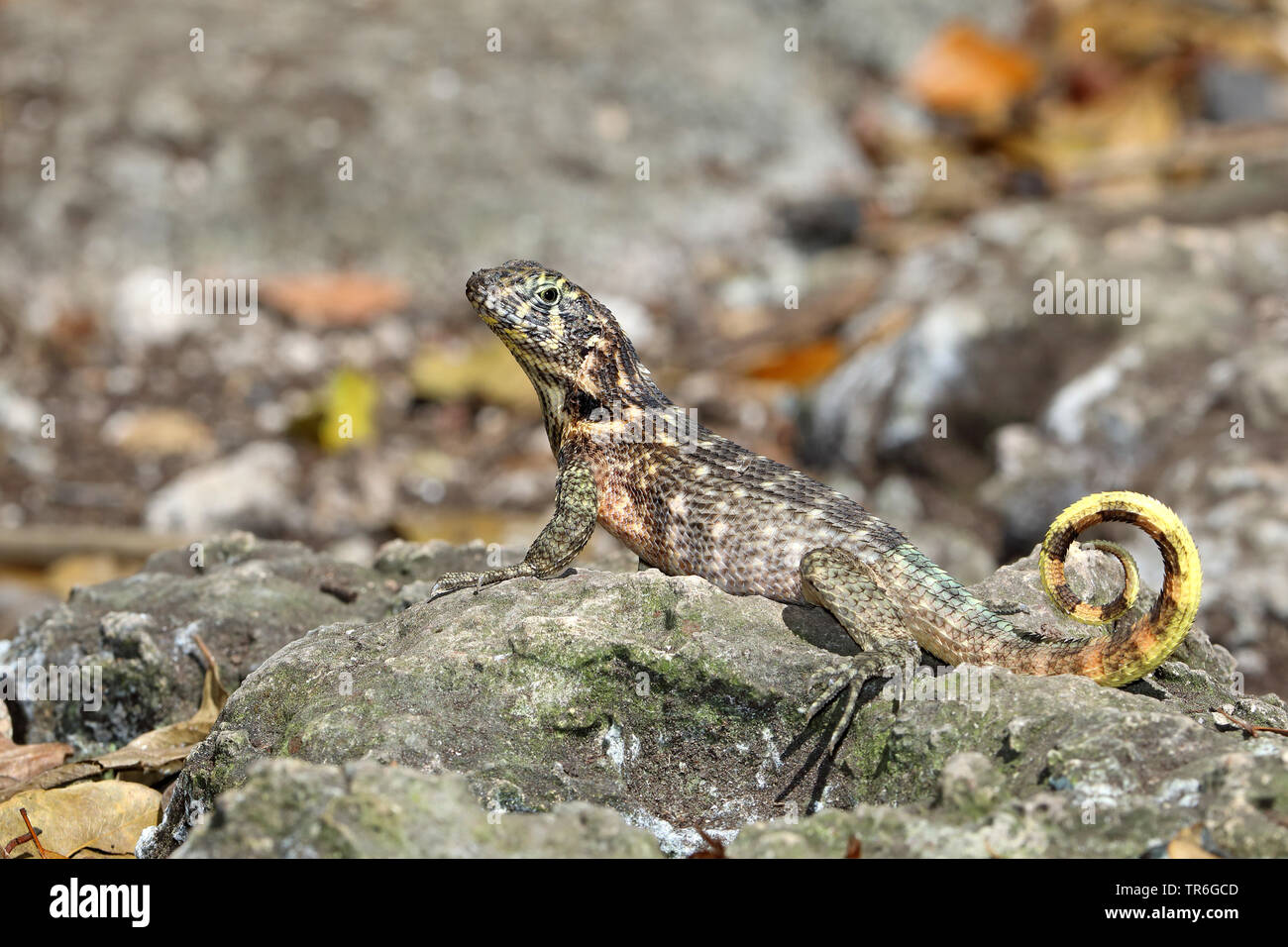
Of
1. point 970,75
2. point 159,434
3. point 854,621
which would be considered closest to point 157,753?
point 854,621

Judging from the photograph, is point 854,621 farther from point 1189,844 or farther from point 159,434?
point 159,434

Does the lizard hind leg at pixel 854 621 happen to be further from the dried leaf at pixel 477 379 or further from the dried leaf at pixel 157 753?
the dried leaf at pixel 477 379

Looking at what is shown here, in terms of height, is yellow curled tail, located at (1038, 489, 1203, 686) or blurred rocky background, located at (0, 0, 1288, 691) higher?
blurred rocky background, located at (0, 0, 1288, 691)

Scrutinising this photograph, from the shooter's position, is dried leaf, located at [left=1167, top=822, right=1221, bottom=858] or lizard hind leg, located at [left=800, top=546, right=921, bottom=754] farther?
lizard hind leg, located at [left=800, top=546, right=921, bottom=754]

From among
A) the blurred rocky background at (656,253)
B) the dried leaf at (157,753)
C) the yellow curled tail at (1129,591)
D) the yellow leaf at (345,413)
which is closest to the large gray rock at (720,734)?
the yellow curled tail at (1129,591)

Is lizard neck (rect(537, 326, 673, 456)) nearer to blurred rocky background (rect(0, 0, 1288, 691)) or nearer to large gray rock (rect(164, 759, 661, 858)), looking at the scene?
large gray rock (rect(164, 759, 661, 858))

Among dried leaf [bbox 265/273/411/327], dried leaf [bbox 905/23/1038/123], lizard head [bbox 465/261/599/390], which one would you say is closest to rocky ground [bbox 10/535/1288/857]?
lizard head [bbox 465/261/599/390]
